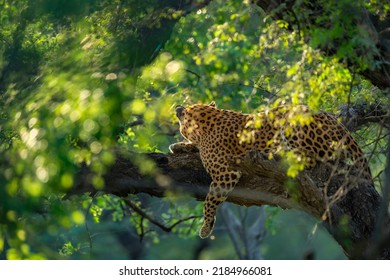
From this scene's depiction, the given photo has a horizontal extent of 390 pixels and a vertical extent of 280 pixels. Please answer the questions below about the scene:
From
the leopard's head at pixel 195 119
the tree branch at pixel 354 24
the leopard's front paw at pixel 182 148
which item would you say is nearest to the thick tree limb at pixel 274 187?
the leopard's front paw at pixel 182 148

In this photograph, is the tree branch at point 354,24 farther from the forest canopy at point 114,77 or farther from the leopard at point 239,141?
the leopard at point 239,141

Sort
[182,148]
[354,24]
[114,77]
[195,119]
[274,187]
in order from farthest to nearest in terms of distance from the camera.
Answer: [195,119] < [182,148] < [274,187] < [354,24] < [114,77]

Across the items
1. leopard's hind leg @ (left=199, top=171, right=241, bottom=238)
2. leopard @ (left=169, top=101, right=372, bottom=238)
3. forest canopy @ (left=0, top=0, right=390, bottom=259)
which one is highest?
forest canopy @ (left=0, top=0, right=390, bottom=259)

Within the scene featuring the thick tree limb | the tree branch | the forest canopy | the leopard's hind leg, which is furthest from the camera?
the leopard's hind leg

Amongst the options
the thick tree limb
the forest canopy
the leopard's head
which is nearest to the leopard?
the leopard's head

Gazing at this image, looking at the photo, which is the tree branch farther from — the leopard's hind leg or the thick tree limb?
the leopard's hind leg

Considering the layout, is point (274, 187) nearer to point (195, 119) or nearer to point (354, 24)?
point (195, 119)

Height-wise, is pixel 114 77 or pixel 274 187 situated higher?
pixel 114 77

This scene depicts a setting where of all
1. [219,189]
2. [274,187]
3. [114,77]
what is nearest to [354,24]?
[274,187]

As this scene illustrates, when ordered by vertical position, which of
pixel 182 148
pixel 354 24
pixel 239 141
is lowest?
pixel 182 148

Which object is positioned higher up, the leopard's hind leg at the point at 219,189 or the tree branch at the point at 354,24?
the tree branch at the point at 354,24

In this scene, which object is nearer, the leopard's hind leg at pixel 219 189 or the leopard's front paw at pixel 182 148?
the leopard's hind leg at pixel 219 189

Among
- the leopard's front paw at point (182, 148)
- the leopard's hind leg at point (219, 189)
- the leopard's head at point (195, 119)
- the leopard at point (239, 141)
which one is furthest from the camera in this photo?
the leopard's head at point (195, 119)
